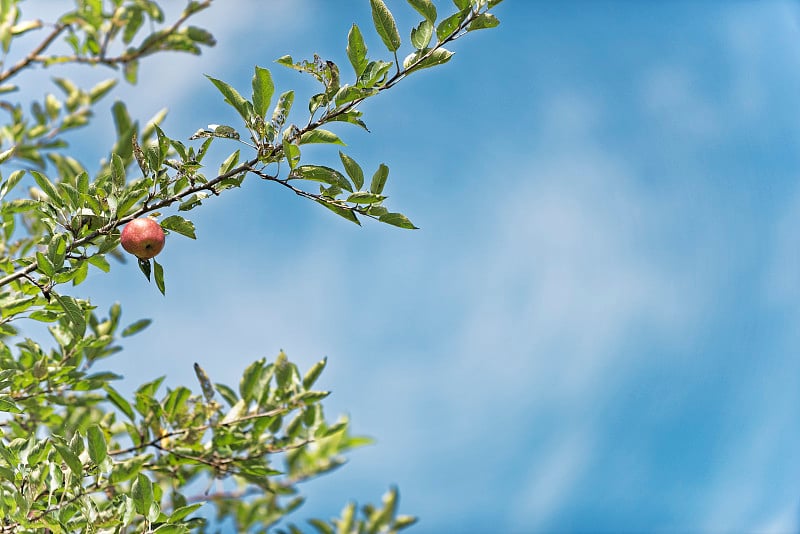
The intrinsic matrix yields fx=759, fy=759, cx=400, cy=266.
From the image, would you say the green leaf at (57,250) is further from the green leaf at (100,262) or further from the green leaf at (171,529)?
the green leaf at (171,529)

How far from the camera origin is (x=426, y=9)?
2.71 m

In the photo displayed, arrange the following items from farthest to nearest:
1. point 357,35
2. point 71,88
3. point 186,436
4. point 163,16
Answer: point 71,88
point 163,16
point 186,436
point 357,35

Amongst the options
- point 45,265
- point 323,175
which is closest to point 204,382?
point 45,265

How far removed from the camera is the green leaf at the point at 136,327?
4.18 metres

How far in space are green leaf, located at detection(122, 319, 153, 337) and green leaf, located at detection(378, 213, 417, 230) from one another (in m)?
2.01

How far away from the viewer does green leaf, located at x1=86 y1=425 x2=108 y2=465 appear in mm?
Result: 2859

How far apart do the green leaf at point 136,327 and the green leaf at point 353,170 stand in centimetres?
196

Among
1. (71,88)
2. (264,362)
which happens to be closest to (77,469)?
(264,362)

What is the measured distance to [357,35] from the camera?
2.62m

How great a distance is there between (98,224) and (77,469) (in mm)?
898

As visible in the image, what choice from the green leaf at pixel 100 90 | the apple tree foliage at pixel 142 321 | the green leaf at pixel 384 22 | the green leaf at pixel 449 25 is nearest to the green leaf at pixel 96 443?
the apple tree foliage at pixel 142 321

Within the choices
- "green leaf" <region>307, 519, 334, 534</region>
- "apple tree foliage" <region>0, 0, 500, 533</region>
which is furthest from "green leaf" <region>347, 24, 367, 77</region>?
"green leaf" <region>307, 519, 334, 534</region>

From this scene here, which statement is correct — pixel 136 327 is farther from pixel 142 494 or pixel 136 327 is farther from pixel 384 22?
pixel 384 22

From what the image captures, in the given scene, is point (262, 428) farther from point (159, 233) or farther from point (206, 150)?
point (206, 150)
